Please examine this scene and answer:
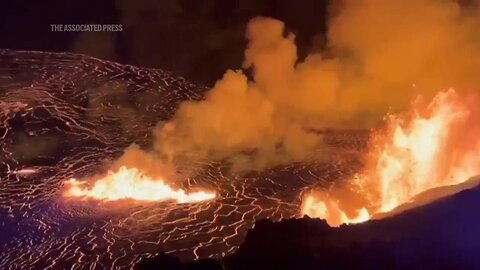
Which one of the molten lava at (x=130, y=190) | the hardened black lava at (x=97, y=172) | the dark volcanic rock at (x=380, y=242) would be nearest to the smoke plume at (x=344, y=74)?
the hardened black lava at (x=97, y=172)

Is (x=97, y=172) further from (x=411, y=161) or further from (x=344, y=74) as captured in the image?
(x=344, y=74)

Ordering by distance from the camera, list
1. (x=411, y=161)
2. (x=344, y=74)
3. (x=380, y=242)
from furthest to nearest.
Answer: (x=344, y=74) → (x=411, y=161) → (x=380, y=242)

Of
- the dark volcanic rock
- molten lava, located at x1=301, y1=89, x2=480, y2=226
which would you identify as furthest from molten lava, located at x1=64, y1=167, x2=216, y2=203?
the dark volcanic rock

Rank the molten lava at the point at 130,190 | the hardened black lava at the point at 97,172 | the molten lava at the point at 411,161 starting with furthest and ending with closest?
the molten lava at the point at 130,190 < the molten lava at the point at 411,161 < the hardened black lava at the point at 97,172

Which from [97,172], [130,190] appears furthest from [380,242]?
[97,172]

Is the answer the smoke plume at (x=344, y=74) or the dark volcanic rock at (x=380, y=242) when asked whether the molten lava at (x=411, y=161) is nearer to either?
the smoke plume at (x=344, y=74)

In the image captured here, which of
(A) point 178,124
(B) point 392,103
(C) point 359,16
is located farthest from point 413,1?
(A) point 178,124

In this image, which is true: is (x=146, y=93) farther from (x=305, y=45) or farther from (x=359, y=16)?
(x=359, y=16)
